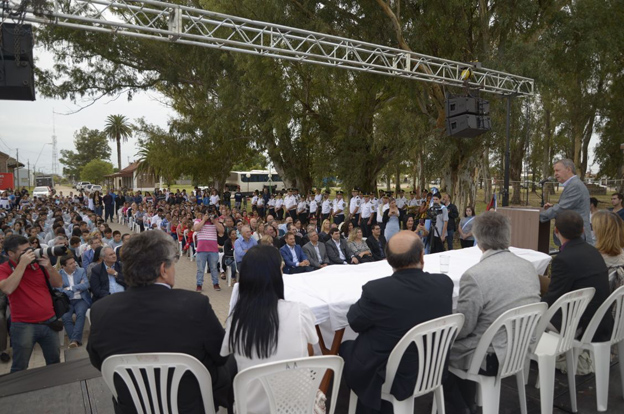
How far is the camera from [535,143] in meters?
32.9

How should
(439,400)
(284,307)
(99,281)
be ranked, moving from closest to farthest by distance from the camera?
(284,307), (439,400), (99,281)

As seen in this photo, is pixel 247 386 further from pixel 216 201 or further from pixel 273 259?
pixel 216 201

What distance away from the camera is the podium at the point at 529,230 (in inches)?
188

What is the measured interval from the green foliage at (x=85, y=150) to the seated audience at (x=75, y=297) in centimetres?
9303

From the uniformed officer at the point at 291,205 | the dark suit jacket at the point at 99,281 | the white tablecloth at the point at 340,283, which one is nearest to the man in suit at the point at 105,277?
the dark suit jacket at the point at 99,281

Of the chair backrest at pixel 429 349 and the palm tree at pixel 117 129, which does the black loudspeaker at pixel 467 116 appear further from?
the palm tree at pixel 117 129

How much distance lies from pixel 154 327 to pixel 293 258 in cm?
509

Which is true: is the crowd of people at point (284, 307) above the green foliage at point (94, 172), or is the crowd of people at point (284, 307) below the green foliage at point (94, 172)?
below

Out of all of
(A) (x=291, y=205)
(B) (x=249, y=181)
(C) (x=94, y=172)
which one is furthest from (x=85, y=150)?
(A) (x=291, y=205)

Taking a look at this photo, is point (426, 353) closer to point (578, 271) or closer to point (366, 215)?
point (578, 271)

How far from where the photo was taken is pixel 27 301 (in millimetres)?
3584

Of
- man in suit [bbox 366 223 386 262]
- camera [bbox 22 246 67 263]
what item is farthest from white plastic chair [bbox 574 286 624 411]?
man in suit [bbox 366 223 386 262]

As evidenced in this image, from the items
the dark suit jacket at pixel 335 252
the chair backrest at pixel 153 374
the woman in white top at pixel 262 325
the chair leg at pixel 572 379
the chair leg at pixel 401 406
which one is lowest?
the chair leg at pixel 572 379

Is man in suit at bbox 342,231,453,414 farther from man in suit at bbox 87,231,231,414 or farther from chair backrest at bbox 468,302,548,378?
man in suit at bbox 87,231,231,414
